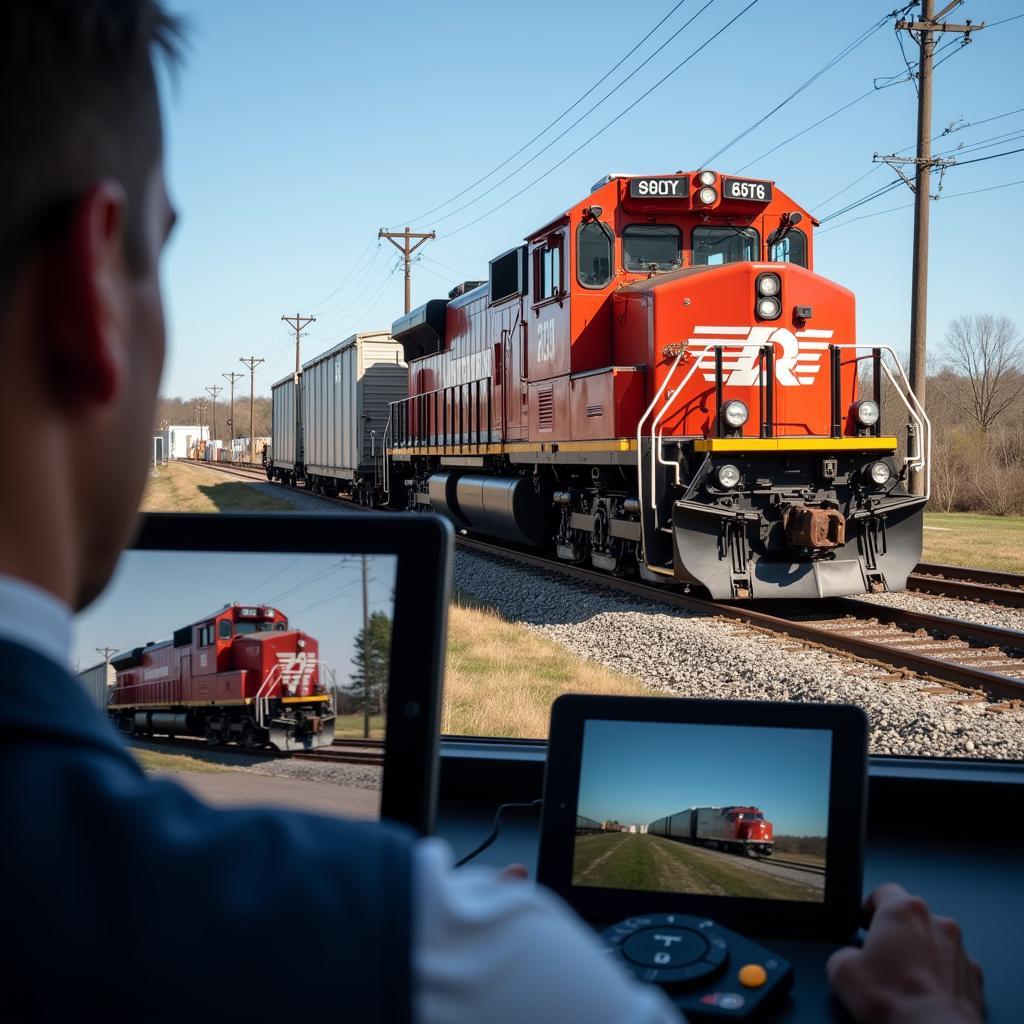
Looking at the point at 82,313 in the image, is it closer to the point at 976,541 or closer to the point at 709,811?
the point at 709,811

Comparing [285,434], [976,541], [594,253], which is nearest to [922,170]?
[976,541]

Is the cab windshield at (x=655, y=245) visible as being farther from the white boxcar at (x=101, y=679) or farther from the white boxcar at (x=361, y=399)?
the white boxcar at (x=361, y=399)

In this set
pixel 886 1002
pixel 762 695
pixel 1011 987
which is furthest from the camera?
pixel 762 695

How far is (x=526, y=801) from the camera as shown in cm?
229

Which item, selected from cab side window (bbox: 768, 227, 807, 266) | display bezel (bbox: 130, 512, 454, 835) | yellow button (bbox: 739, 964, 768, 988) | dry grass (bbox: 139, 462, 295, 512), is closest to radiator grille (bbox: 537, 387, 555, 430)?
cab side window (bbox: 768, 227, 807, 266)

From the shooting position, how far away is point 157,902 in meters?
0.55

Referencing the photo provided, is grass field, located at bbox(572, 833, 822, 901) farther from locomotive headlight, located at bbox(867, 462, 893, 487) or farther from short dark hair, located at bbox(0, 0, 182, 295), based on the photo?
locomotive headlight, located at bbox(867, 462, 893, 487)

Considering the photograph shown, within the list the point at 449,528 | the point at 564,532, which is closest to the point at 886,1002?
the point at 449,528

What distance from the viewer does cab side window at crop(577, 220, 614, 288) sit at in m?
10.8

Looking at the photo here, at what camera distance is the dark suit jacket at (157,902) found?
1.76 ft

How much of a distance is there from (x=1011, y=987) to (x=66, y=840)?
55.5 inches

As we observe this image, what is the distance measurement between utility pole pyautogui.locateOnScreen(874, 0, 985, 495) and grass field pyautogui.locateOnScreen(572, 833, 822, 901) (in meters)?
16.7

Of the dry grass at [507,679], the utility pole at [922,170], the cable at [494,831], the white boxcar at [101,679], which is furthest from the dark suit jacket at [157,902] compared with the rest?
the utility pole at [922,170]

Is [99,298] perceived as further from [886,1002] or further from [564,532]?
[564,532]
